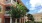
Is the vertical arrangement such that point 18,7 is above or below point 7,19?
above

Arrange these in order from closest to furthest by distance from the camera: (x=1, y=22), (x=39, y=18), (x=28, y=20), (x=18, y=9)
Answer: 1. (x=18, y=9)
2. (x=1, y=22)
3. (x=28, y=20)
4. (x=39, y=18)

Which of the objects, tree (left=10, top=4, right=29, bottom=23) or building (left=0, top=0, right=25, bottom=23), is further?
building (left=0, top=0, right=25, bottom=23)

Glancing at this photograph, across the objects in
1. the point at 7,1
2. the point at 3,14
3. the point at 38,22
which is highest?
the point at 7,1

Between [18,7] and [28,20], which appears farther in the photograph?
[28,20]

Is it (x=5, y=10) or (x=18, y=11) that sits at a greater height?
(x=5, y=10)

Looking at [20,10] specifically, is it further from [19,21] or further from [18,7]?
[19,21]

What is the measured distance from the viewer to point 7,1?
8.73m

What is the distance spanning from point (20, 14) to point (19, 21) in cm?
169

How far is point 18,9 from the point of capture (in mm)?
7551

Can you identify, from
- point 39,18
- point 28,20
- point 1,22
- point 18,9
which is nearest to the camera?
point 18,9

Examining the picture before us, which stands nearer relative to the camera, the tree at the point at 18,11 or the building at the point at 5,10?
the tree at the point at 18,11

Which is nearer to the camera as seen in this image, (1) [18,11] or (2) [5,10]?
(1) [18,11]

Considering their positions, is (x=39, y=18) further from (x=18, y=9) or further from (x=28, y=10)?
(x=18, y=9)

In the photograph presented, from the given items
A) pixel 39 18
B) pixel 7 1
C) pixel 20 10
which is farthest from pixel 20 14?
pixel 39 18
